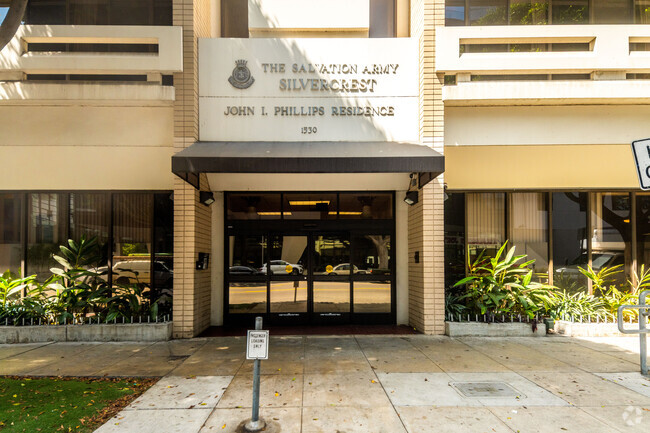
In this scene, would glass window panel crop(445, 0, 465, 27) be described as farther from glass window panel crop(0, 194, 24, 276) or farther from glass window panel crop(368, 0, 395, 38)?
glass window panel crop(0, 194, 24, 276)

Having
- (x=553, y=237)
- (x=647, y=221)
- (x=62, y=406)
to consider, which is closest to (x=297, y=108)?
(x=62, y=406)

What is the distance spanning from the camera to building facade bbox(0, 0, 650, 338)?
773 cm

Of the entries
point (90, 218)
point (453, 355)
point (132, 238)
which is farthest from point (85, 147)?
point (453, 355)

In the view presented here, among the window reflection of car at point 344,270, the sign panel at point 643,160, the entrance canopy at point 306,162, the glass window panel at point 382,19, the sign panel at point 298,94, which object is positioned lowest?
Answer: the window reflection of car at point 344,270

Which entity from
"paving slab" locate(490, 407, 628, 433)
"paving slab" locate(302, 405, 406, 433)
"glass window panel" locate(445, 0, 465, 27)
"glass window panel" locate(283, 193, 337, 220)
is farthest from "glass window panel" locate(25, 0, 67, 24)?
"paving slab" locate(490, 407, 628, 433)

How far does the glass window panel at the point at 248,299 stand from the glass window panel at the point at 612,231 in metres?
8.40

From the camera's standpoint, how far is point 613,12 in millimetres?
9422

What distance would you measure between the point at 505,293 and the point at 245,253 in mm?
5924

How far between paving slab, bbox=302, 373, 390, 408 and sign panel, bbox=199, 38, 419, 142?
15.9 ft

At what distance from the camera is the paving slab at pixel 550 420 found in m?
4.02

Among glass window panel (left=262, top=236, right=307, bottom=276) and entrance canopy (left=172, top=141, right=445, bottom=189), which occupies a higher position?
entrance canopy (left=172, top=141, right=445, bottom=189)

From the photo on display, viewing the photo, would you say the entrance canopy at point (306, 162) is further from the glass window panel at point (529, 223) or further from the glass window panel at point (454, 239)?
the glass window panel at point (529, 223)

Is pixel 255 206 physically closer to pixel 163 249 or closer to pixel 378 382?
pixel 163 249

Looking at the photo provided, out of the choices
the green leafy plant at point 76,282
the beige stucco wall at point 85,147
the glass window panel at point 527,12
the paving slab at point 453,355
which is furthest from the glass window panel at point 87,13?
the paving slab at point 453,355
